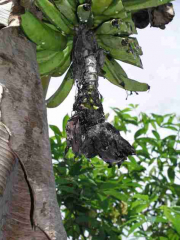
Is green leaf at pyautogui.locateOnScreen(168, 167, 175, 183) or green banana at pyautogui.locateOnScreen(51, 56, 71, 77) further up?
green banana at pyautogui.locateOnScreen(51, 56, 71, 77)

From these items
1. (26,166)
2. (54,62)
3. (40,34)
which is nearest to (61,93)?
(54,62)

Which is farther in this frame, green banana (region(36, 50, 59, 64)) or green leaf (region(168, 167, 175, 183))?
green leaf (region(168, 167, 175, 183))

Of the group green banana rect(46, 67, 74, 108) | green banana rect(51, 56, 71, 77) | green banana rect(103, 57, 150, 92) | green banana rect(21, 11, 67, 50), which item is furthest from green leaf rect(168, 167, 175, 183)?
green banana rect(21, 11, 67, 50)

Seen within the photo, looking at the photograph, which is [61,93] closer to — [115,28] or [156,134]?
[115,28]

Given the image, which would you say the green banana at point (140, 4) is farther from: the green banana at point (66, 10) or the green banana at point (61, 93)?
the green banana at point (61, 93)

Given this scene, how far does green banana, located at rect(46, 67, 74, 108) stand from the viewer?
1.78m

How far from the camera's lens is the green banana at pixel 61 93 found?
1.78 meters

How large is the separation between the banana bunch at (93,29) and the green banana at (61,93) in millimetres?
41

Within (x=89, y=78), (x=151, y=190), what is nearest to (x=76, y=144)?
(x=89, y=78)

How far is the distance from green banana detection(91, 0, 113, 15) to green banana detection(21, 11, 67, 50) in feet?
0.60

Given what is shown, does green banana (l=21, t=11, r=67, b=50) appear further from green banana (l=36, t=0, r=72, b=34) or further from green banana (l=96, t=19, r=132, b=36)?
green banana (l=96, t=19, r=132, b=36)

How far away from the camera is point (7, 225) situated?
65 cm

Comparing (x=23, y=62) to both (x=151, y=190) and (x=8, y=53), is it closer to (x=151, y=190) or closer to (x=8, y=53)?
(x=8, y=53)

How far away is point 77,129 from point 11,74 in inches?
13.8
